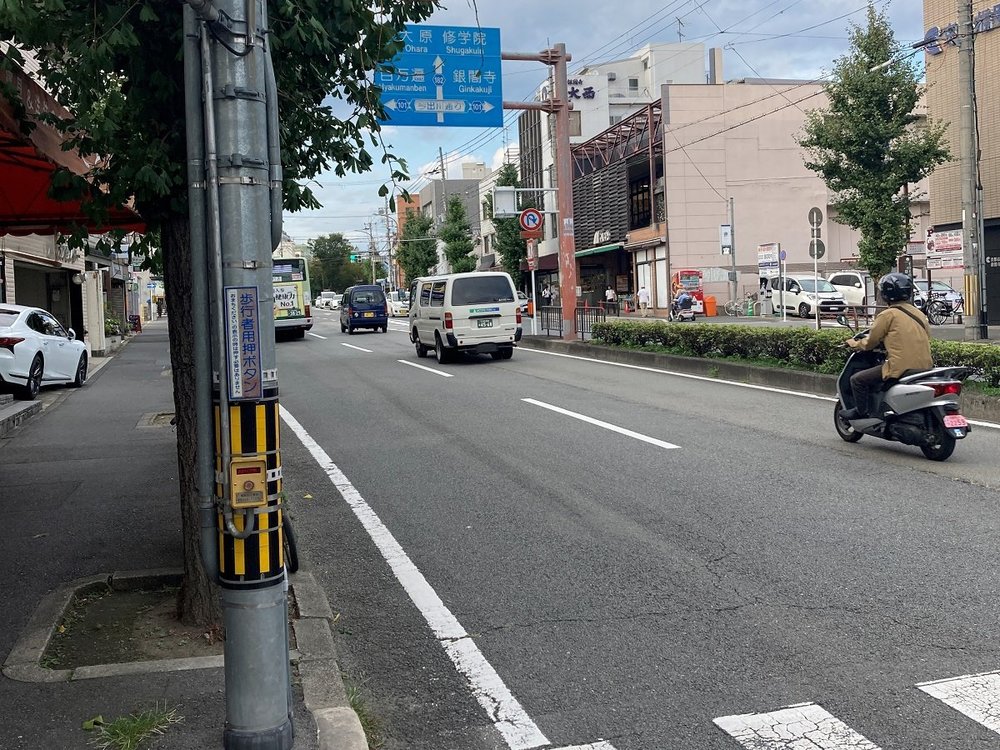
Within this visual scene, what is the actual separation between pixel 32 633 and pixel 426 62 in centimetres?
1652

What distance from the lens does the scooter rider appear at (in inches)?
335

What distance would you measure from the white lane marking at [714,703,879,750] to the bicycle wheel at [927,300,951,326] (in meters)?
26.4

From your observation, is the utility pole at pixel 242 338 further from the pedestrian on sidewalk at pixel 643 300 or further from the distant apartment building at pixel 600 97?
the distant apartment building at pixel 600 97

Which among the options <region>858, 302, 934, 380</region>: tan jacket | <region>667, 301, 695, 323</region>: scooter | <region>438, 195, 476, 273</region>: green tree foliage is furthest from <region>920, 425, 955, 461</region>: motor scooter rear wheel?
<region>438, 195, 476, 273</region>: green tree foliage

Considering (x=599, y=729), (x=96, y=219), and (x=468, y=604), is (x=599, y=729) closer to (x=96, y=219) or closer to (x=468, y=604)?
(x=468, y=604)

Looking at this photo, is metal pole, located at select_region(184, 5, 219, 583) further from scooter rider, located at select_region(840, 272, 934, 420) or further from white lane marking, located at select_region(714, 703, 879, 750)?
scooter rider, located at select_region(840, 272, 934, 420)

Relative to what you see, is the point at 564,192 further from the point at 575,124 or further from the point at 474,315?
the point at 575,124

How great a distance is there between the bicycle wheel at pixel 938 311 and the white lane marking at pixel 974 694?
1017 inches

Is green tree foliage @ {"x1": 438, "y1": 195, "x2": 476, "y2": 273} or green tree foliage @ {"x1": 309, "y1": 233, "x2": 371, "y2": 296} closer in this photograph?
green tree foliage @ {"x1": 438, "y1": 195, "x2": 476, "y2": 273}

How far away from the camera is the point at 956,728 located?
11.7ft

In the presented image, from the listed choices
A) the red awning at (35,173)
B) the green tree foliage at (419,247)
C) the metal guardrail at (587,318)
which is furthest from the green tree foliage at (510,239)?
the red awning at (35,173)

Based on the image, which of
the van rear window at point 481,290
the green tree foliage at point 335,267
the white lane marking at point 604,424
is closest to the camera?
the white lane marking at point 604,424

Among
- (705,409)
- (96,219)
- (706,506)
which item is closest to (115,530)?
(96,219)

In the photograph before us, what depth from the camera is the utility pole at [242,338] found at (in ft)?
10.4
